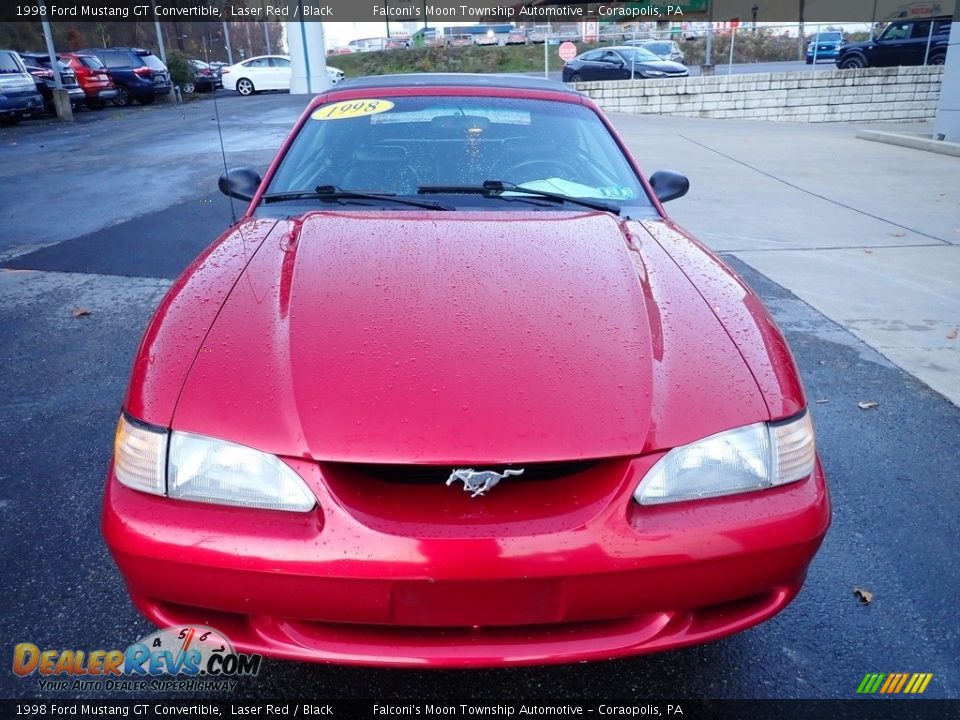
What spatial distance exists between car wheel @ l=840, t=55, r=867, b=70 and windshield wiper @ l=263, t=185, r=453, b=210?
23.3 metres

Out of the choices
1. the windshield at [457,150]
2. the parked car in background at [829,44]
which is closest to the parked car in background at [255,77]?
the parked car in background at [829,44]

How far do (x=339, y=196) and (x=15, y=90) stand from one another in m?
17.9

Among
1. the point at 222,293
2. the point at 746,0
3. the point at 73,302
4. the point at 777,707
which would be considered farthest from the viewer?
the point at 746,0

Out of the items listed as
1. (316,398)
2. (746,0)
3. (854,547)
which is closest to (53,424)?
(316,398)

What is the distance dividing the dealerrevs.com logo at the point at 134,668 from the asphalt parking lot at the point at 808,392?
0.04m

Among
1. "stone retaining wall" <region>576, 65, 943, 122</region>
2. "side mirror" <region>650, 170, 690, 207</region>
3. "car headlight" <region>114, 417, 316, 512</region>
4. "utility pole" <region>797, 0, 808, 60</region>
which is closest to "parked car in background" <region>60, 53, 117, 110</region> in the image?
"stone retaining wall" <region>576, 65, 943, 122</region>

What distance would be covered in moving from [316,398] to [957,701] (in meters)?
1.78

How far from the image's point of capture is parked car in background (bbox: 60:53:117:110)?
20812 mm

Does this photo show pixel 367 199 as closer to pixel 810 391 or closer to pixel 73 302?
pixel 810 391

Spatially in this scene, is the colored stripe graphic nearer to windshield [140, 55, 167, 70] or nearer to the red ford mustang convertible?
the red ford mustang convertible

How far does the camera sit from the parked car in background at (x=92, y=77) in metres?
20.8

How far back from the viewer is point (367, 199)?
2.68m

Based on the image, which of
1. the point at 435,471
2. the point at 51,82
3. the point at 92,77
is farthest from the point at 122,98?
the point at 435,471

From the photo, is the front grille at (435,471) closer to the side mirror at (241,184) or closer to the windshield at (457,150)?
the windshield at (457,150)
